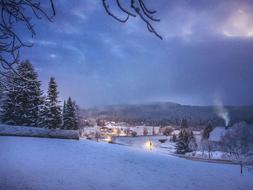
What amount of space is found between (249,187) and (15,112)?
2458cm

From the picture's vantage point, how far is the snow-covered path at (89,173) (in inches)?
546

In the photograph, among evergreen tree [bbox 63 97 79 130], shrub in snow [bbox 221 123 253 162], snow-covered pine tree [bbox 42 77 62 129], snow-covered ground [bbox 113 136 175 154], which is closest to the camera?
snow-covered pine tree [bbox 42 77 62 129]

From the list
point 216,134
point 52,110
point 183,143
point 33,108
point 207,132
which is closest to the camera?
point 33,108

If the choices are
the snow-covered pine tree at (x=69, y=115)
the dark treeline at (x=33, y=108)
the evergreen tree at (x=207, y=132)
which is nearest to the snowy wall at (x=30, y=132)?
the dark treeline at (x=33, y=108)

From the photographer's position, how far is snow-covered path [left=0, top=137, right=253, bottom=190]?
45.5 ft

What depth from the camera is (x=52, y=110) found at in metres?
37.7

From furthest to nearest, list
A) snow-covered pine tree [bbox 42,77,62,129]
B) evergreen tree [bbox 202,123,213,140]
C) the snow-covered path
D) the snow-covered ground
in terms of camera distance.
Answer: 1. evergreen tree [bbox 202,123,213,140]
2. the snow-covered ground
3. snow-covered pine tree [bbox 42,77,62,129]
4. the snow-covered path

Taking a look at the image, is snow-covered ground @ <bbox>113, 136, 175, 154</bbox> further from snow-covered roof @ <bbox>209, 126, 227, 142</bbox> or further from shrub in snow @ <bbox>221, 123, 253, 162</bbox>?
shrub in snow @ <bbox>221, 123, 253, 162</bbox>

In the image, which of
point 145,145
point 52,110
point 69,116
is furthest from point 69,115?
point 145,145

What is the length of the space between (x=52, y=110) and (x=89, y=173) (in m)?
21.8

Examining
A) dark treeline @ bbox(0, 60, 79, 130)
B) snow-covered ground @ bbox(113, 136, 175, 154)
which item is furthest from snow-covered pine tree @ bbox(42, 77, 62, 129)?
snow-covered ground @ bbox(113, 136, 175, 154)

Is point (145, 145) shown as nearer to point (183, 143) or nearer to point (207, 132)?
point (183, 143)

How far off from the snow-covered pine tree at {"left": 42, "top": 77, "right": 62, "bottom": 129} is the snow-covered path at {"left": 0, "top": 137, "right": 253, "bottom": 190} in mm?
12775

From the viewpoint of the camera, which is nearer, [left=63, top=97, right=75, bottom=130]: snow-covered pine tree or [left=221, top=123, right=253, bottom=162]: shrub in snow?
[left=63, top=97, right=75, bottom=130]: snow-covered pine tree
